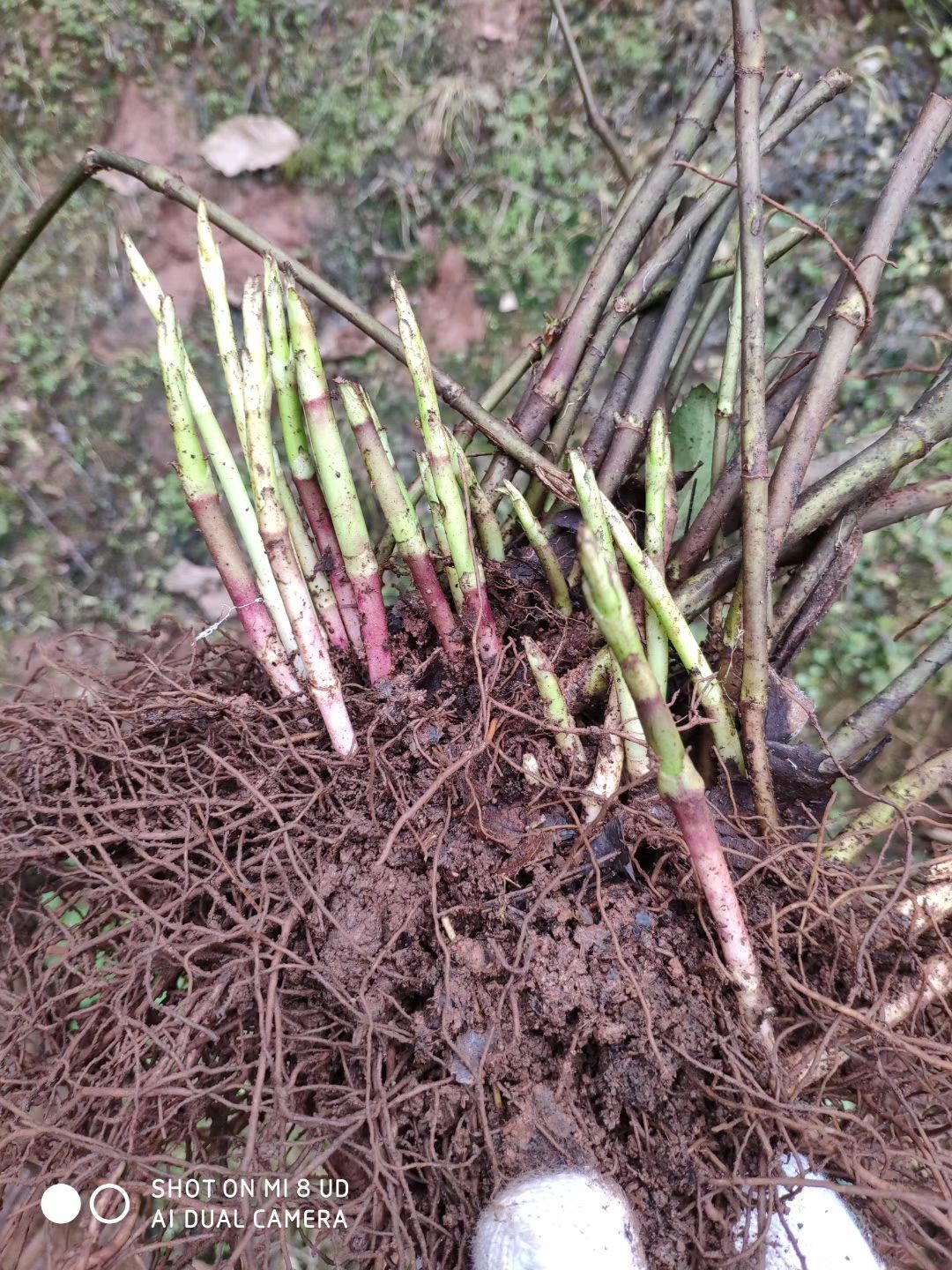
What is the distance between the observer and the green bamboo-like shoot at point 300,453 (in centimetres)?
82

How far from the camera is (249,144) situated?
1873mm

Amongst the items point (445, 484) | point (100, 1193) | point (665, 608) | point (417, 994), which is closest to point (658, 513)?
point (665, 608)

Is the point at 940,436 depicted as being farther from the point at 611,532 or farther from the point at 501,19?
the point at 501,19

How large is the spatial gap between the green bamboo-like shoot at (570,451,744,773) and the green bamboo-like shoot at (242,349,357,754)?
13.7 inches

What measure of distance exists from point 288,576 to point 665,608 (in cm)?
43

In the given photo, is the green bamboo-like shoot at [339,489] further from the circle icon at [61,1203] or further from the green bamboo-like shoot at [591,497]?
the circle icon at [61,1203]

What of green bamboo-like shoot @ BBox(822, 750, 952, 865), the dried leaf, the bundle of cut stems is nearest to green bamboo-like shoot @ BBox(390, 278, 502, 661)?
the bundle of cut stems

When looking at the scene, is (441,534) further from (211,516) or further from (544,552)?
(211,516)

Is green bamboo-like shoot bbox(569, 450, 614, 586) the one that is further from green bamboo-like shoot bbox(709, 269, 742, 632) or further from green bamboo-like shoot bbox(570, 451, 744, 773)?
green bamboo-like shoot bbox(709, 269, 742, 632)

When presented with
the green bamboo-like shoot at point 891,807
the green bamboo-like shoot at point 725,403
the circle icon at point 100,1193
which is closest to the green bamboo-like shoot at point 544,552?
the green bamboo-like shoot at point 725,403

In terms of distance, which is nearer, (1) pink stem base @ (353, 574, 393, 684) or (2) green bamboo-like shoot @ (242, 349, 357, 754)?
(2) green bamboo-like shoot @ (242, 349, 357, 754)

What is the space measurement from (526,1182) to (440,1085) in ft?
0.38

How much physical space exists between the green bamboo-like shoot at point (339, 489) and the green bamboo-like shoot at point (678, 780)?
0.33 m

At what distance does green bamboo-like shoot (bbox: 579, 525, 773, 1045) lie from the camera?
1.87 feet
